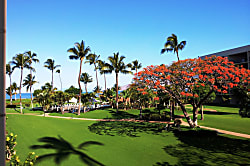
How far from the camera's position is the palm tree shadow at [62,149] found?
966 cm

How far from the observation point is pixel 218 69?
14641mm

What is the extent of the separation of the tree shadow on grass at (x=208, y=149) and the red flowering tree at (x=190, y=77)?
7.63 feet

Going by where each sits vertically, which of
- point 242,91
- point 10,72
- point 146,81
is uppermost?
point 10,72

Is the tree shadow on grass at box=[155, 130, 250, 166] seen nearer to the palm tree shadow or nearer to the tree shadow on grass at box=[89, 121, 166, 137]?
the tree shadow on grass at box=[89, 121, 166, 137]

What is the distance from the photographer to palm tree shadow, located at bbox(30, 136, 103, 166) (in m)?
9.66

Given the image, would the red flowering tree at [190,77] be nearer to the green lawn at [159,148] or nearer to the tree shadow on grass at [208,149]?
the tree shadow on grass at [208,149]

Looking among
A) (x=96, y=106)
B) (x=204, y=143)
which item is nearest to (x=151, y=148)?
(x=204, y=143)

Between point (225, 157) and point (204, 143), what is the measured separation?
2.84 metres

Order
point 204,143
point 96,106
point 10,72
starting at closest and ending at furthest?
point 204,143
point 96,106
point 10,72

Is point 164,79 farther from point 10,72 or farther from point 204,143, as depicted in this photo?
point 10,72

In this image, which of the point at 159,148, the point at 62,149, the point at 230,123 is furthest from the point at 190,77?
the point at 62,149

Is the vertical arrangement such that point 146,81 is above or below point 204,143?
above

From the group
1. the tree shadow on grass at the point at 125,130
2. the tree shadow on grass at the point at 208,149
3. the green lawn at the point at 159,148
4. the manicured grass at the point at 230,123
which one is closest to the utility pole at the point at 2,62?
the green lawn at the point at 159,148

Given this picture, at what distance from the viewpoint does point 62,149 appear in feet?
36.9
